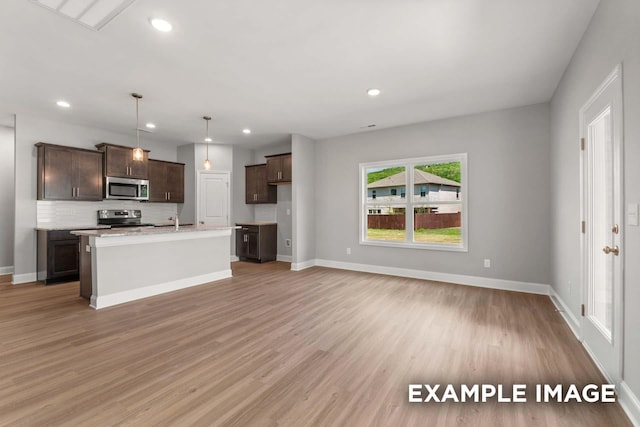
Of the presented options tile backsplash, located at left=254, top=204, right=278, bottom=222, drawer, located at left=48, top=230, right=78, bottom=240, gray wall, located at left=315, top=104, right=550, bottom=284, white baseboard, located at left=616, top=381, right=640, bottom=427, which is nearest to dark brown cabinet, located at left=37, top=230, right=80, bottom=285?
drawer, located at left=48, top=230, right=78, bottom=240

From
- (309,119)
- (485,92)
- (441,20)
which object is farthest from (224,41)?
(485,92)

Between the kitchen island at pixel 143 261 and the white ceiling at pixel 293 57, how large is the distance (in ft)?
6.34

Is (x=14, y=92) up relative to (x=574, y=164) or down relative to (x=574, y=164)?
up

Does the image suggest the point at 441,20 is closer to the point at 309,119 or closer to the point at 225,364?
the point at 309,119

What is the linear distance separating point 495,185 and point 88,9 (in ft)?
17.1

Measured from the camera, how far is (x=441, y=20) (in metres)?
2.43

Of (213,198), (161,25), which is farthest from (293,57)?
(213,198)

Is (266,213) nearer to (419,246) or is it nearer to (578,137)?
(419,246)

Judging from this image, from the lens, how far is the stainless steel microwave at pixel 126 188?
18.6 ft

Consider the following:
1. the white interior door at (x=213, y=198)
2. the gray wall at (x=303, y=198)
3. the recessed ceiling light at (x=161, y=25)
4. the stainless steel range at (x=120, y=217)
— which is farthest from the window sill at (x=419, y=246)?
the stainless steel range at (x=120, y=217)

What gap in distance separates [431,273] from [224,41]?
4.56 metres

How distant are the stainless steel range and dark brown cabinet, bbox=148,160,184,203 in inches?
17.8

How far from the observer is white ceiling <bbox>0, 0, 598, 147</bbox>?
7.68 feet

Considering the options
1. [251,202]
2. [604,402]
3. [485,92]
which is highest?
[485,92]
